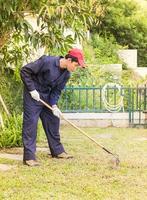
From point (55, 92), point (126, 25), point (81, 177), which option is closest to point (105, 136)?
point (55, 92)

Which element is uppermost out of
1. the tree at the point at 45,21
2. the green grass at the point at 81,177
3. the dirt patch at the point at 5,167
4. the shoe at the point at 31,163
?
the tree at the point at 45,21

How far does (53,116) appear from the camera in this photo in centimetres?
785

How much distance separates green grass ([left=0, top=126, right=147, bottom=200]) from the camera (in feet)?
19.4

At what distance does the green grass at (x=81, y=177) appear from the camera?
19.4ft

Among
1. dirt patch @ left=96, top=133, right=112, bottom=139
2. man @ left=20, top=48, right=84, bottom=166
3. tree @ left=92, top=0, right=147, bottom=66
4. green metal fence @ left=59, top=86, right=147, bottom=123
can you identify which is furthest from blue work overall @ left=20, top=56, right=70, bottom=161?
tree @ left=92, top=0, right=147, bottom=66

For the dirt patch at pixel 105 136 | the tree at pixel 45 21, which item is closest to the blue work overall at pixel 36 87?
the tree at pixel 45 21

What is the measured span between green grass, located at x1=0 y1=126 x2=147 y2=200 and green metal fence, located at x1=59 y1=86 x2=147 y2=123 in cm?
315

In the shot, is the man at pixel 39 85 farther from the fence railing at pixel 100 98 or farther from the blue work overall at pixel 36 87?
the fence railing at pixel 100 98

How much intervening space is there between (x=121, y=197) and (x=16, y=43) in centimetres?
435

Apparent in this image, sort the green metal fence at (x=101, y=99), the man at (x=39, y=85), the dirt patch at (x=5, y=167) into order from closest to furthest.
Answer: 1. the dirt patch at (x=5, y=167)
2. the man at (x=39, y=85)
3. the green metal fence at (x=101, y=99)

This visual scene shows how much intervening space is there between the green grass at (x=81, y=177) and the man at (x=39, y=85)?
400 millimetres

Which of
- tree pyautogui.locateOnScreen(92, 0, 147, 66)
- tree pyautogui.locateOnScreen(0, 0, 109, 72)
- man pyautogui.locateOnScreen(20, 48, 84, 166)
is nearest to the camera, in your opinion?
man pyautogui.locateOnScreen(20, 48, 84, 166)

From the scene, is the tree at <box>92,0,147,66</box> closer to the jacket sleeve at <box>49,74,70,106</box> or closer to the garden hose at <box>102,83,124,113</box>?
the garden hose at <box>102,83,124,113</box>

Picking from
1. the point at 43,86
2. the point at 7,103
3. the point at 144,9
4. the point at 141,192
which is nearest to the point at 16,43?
the point at 7,103
